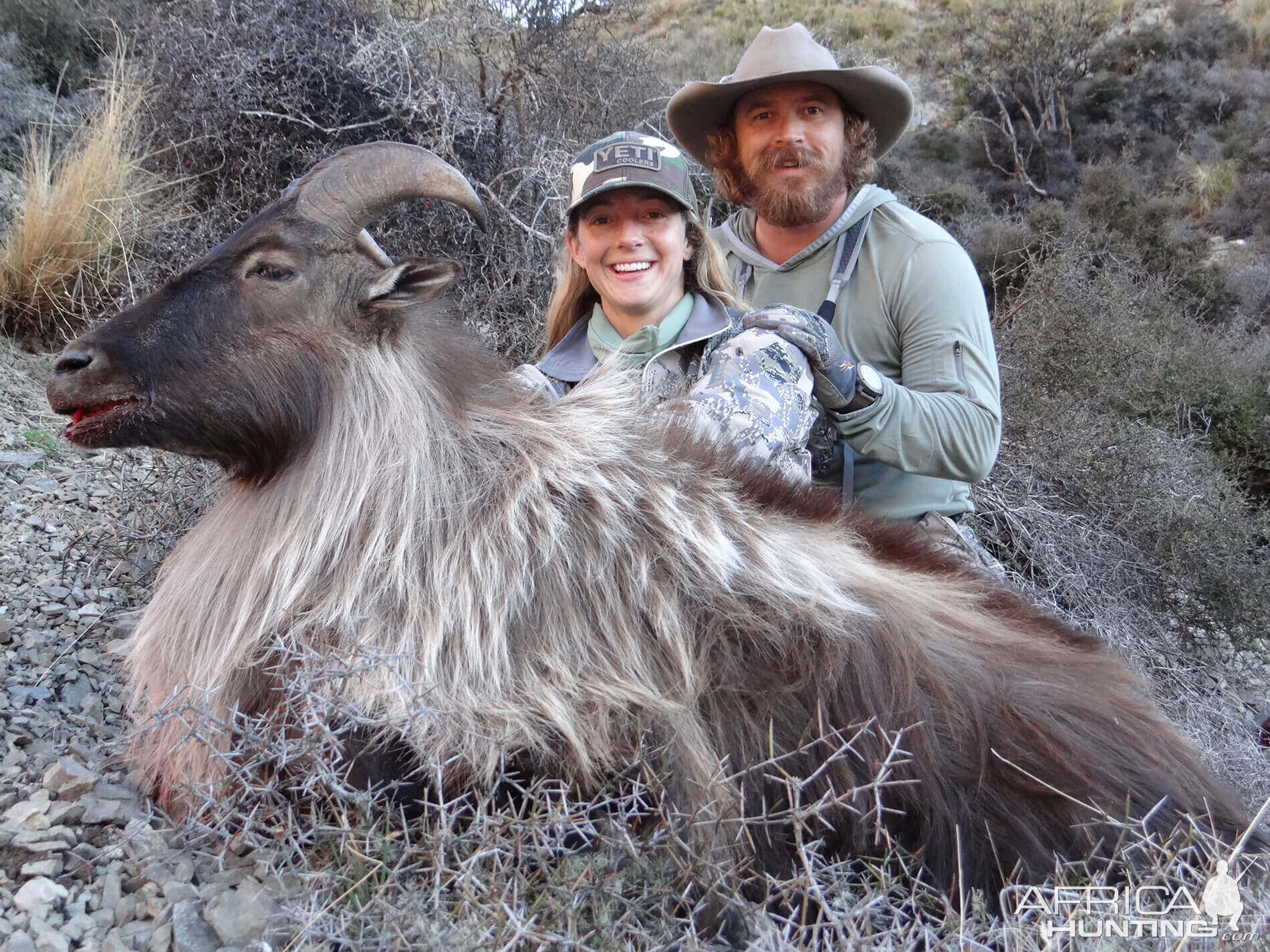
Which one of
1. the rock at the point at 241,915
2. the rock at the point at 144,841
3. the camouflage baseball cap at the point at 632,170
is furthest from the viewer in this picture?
the camouflage baseball cap at the point at 632,170

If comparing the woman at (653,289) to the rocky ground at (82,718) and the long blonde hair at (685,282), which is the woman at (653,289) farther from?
the rocky ground at (82,718)

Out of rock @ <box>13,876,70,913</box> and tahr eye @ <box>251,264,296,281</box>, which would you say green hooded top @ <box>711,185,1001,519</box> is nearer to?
tahr eye @ <box>251,264,296,281</box>

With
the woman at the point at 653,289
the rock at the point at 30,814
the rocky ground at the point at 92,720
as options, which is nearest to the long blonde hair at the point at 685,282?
the woman at the point at 653,289

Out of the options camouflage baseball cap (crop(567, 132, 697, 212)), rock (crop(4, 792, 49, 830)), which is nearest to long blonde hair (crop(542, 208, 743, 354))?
camouflage baseball cap (crop(567, 132, 697, 212))

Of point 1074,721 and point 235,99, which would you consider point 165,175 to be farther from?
point 1074,721

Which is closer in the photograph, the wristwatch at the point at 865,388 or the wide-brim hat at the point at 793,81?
the wristwatch at the point at 865,388

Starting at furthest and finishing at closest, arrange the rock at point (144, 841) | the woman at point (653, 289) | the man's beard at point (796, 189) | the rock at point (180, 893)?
1. the man's beard at point (796, 189)
2. the woman at point (653, 289)
3. the rock at point (144, 841)
4. the rock at point (180, 893)

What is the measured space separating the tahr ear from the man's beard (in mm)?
1864

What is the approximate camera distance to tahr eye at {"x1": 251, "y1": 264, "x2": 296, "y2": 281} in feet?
10.1

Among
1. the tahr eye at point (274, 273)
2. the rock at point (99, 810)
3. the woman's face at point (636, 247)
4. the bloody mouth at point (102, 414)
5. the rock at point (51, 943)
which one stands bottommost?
the rock at point (99, 810)

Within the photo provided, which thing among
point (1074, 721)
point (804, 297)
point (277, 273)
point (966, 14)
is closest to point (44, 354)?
point (277, 273)

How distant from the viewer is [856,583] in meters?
2.98

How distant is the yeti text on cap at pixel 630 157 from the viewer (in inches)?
155

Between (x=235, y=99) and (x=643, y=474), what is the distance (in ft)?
17.7
